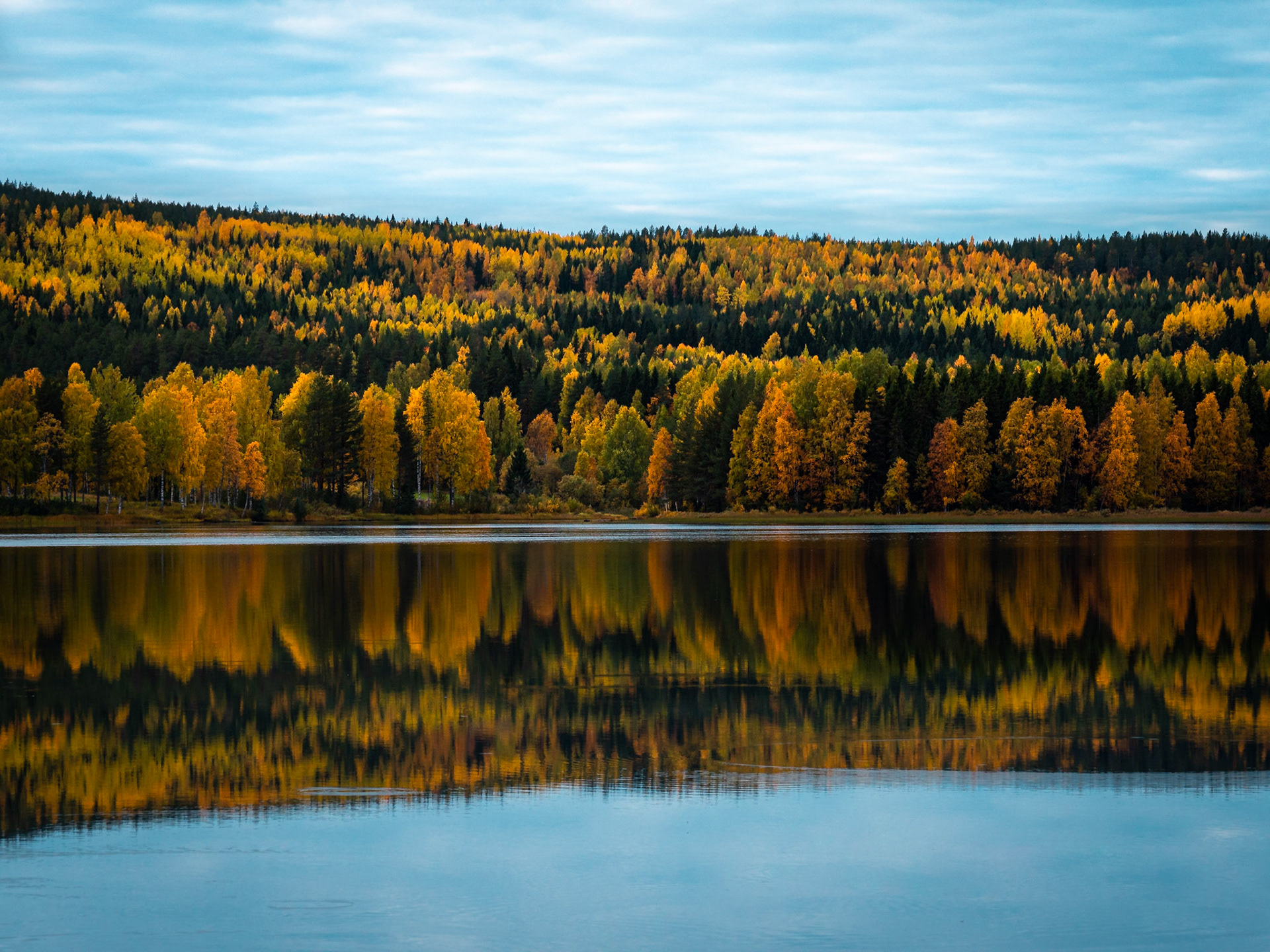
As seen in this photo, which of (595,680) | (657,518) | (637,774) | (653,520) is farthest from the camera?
(657,518)

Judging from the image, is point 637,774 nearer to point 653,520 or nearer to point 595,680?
point 595,680

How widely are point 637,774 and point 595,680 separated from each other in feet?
20.0

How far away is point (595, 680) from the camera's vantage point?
20266mm

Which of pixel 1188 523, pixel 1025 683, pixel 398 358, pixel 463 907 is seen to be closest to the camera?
pixel 463 907

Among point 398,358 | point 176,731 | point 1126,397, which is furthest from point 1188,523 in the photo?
point 398,358

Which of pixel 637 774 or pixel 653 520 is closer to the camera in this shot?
pixel 637 774

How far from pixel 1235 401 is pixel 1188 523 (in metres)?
23.7

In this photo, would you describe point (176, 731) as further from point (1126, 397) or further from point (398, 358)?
point (398, 358)

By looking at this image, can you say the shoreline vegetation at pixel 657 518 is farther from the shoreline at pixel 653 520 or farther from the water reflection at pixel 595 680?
the water reflection at pixel 595 680

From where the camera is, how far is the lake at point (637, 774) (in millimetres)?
9852

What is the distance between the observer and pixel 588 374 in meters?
181

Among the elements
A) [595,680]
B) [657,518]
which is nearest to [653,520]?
[657,518]

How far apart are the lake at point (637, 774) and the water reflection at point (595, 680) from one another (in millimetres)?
96

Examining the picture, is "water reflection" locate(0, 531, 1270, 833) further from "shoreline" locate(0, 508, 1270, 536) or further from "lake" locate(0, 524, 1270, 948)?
"shoreline" locate(0, 508, 1270, 536)
